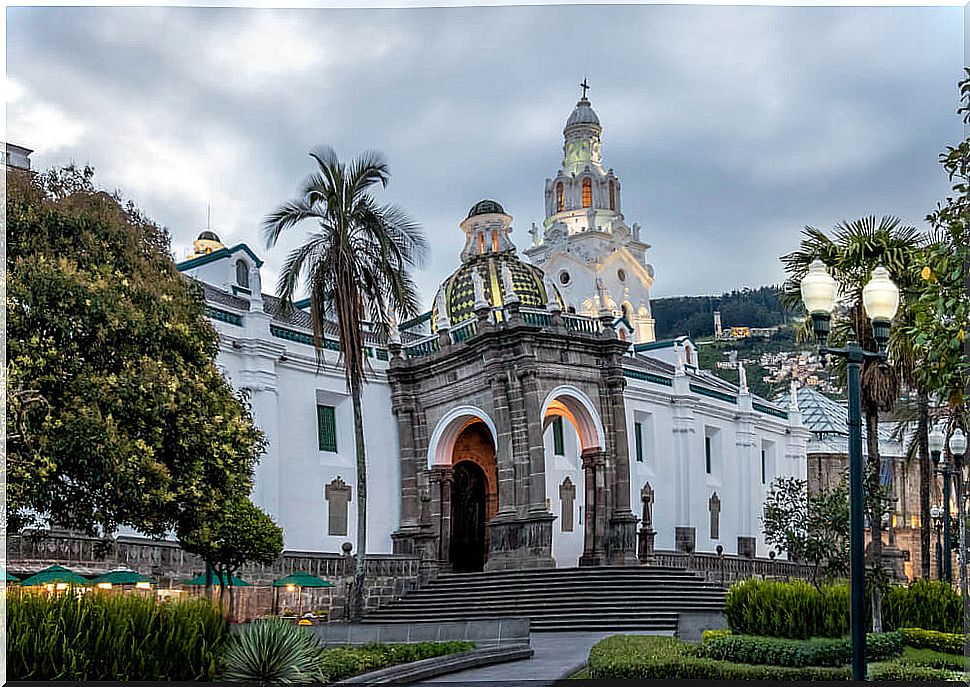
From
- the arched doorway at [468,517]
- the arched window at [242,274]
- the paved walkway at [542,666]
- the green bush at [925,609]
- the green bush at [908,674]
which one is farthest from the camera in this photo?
the arched doorway at [468,517]

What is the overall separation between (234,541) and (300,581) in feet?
12.4

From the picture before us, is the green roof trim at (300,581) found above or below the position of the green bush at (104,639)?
below

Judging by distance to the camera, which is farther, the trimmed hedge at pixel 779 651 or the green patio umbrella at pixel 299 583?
the green patio umbrella at pixel 299 583

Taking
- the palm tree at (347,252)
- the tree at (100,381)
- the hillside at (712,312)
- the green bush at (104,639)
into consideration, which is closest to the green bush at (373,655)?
the green bush at (104,639)

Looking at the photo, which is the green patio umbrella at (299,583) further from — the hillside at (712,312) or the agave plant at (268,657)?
the hillside at (712,312)

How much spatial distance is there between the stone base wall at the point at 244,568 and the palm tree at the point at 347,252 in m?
1.79

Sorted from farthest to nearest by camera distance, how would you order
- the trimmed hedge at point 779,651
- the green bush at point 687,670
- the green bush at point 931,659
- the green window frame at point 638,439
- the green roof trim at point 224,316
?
the green window frame at point 638,439, the green roof trim at point 224,316, the green bush at point 931,659, the trimmed hedge at point 779,651, the green bush at point 687,670

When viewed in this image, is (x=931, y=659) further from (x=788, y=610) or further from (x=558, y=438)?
(x=558, y=438)

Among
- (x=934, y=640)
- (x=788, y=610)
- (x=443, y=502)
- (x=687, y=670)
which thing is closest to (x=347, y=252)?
(x=443, y=502)

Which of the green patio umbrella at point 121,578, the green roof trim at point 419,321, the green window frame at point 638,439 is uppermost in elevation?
the green roof trim at point 419,321

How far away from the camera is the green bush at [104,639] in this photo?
446 inches

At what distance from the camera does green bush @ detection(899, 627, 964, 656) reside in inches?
628

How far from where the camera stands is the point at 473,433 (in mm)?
27000

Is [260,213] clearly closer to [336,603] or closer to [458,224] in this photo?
[458,224]
